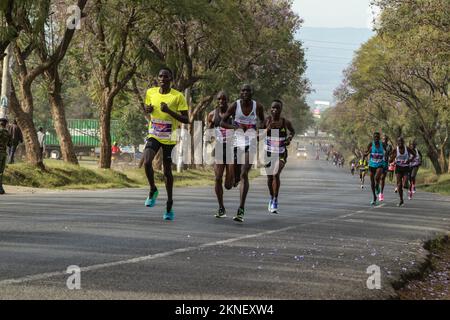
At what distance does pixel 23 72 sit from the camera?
26.4 meters

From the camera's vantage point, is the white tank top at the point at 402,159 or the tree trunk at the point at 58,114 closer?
the white tank top at the point at 402,159

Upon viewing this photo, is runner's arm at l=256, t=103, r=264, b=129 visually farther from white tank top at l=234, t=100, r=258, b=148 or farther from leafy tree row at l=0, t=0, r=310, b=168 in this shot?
leafy tree row at l=0, t=0, r=310, b=168

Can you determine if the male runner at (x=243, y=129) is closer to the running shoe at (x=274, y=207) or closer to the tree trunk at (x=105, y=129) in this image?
the running shoe at (x=274, y=207)

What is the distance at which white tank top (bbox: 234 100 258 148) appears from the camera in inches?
484

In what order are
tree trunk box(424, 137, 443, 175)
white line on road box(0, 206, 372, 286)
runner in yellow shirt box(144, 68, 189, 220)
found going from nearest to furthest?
white line on road box(0, 206, 372, 286) < runner in yellow shirt box(144, 68, 189, 220) < tree trunk box(424, 137, 443, 175)

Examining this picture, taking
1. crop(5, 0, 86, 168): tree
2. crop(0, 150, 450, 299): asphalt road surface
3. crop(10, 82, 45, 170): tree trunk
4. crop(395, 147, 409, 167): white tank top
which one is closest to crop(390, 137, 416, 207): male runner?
crop(395, 147, 409, 167): white tank top

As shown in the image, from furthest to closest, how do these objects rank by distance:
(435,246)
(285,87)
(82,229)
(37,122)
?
(37,122) → (285,87) → (435,246) → (82,229)

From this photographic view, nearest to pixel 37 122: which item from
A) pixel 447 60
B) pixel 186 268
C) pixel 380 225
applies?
pixel 447 60

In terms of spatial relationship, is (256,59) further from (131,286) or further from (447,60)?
(131,286)

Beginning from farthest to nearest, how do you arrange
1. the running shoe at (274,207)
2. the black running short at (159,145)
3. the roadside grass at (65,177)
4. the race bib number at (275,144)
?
the roadside grass at (65,177) → the running shoe at (274,207) → the race bib number at (275,144) → the black running short at (159,145)

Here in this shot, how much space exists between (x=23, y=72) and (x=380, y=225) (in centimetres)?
1589

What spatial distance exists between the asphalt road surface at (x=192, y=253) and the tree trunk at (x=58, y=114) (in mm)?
14102

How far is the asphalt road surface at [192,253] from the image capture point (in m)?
6.35

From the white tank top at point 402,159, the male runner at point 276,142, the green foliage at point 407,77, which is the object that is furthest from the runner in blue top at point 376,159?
the green foliage at point 407,77
